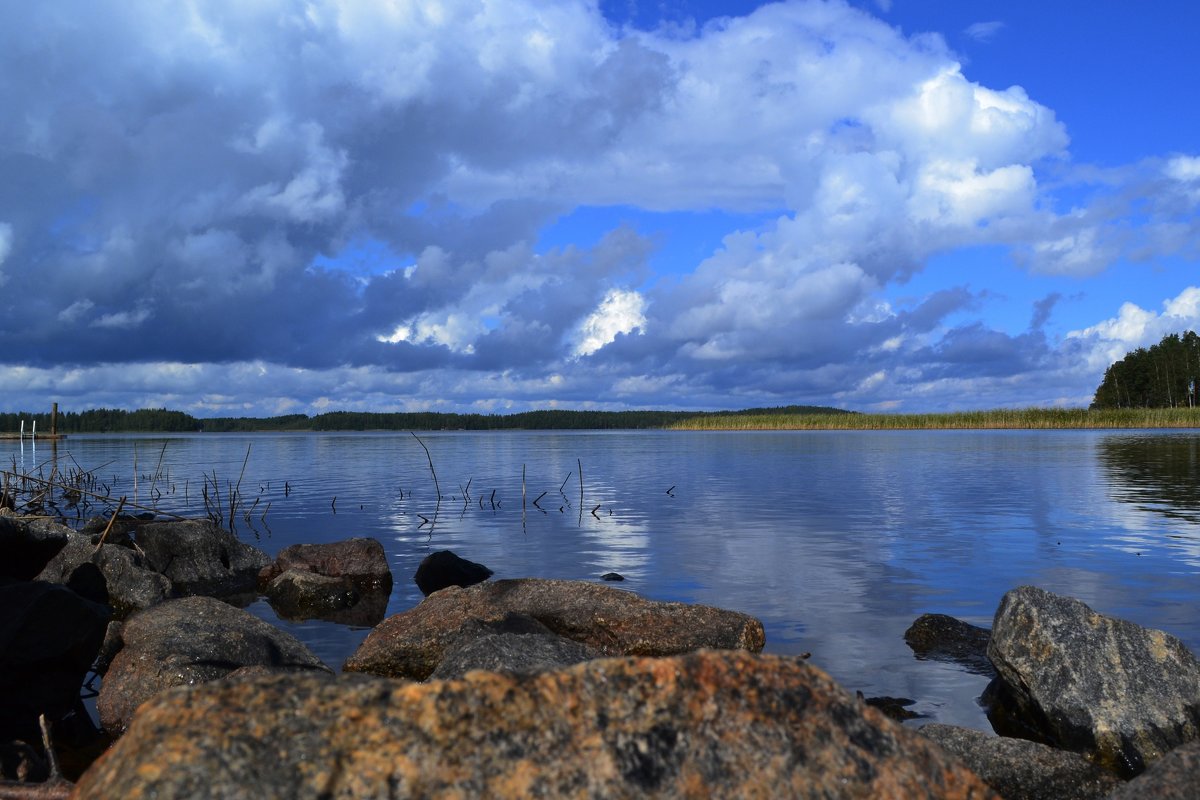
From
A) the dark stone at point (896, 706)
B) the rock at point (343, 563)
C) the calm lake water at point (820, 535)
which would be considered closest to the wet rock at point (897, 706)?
the dark stone at point (896, 706)

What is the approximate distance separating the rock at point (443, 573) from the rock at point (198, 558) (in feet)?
12.6

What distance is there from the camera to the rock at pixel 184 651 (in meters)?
9.68

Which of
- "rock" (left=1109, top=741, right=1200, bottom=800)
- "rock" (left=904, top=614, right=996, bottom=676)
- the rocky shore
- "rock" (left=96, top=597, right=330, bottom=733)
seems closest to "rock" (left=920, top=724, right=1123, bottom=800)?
the rocky shore

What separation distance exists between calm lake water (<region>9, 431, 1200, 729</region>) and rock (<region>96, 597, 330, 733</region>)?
2727 millimetres

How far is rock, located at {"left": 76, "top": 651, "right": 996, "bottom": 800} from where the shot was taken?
3357 millimetres

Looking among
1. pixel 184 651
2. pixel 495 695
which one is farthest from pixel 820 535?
pixel 495 695

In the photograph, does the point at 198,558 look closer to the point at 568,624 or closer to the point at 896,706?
the point at 568,624

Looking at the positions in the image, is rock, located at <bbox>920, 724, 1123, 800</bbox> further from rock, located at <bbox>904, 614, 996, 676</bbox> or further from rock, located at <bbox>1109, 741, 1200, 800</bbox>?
rock, located at <bbox>904, 614, 996, 676</bbox>

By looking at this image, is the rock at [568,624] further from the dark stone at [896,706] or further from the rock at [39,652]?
the rock at [39,652]

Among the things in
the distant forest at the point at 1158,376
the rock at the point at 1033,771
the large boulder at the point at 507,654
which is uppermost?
the distant forest at the point at 1158,376

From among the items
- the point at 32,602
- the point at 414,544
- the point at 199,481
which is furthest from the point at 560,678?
the point at 199,481

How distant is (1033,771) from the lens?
7211 millimetres

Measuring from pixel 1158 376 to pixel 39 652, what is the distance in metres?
169

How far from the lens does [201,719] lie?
3500 millimetres
